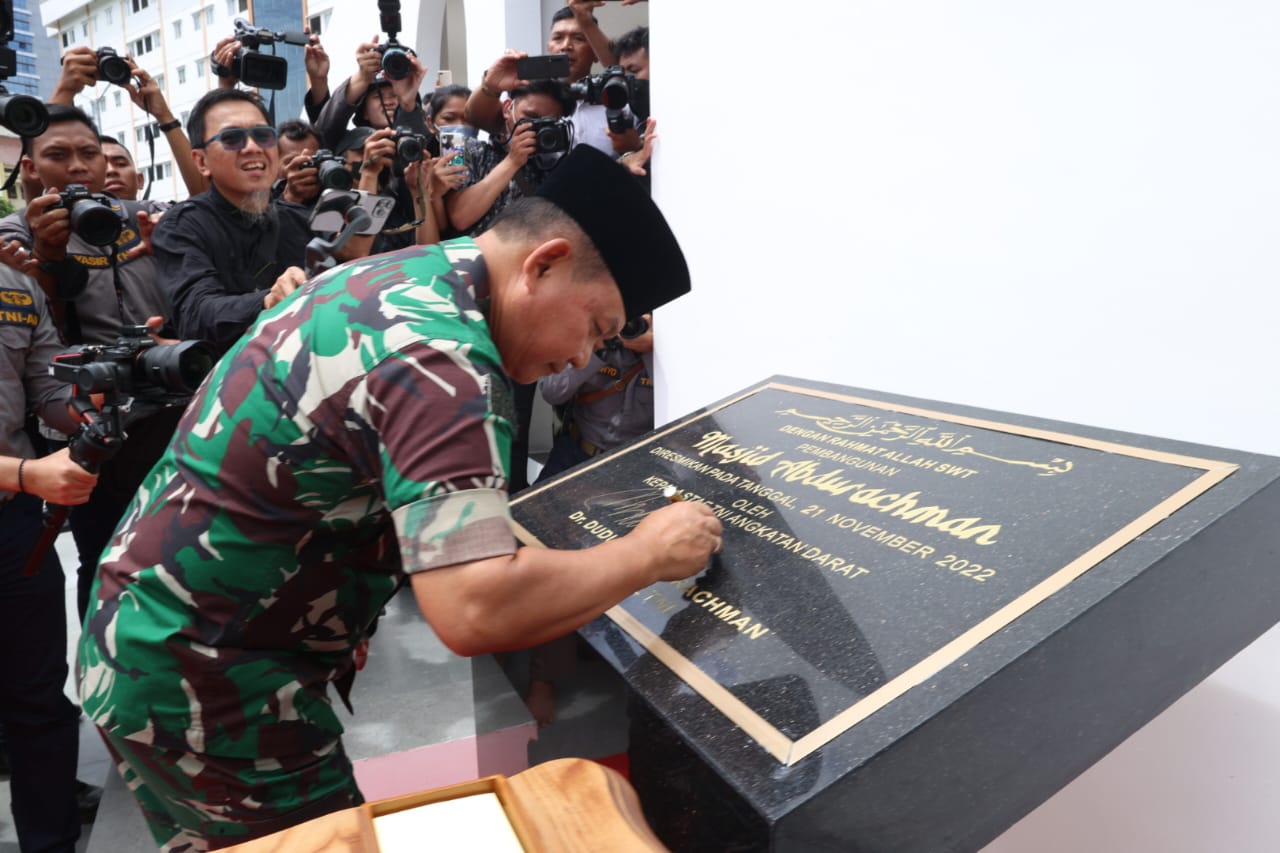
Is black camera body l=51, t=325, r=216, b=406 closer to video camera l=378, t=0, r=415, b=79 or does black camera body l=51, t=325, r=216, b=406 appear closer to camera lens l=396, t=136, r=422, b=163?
camera lens l=396, t=136, r=422, b=163

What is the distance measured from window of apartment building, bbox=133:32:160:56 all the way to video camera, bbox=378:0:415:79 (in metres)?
28.4

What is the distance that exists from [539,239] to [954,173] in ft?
3.62

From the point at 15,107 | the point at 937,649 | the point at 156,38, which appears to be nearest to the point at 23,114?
the point at 15,107

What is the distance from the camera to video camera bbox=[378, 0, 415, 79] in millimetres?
3812

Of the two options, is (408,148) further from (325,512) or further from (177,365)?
(325,512)

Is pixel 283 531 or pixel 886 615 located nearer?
pixel 886 615

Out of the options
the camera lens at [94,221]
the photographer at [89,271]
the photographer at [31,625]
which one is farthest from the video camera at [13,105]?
the photographer at [31,625]

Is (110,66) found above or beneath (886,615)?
above

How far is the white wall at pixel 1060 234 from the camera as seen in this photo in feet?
4.57

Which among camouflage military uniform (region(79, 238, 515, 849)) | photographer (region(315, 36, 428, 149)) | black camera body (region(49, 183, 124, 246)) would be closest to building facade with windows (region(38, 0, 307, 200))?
photographer (region(315, 36, 428, 149))

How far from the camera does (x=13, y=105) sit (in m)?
2.51

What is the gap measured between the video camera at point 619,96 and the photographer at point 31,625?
198 centimetres

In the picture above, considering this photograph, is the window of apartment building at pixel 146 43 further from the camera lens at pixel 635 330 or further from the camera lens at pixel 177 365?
the camera lens at pixel 177 365

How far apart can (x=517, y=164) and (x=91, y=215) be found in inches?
69.1
